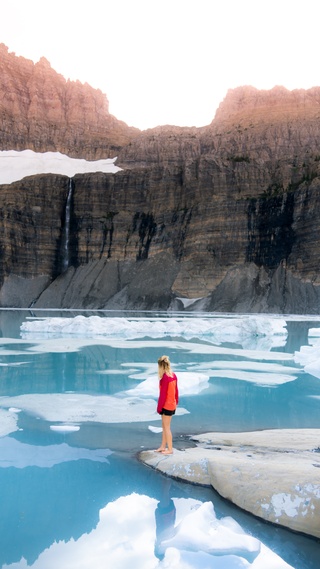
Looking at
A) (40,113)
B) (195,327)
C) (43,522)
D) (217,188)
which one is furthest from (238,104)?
(43,522)

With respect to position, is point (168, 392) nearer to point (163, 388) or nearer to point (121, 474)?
point (163, 388)

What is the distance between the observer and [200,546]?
482cm

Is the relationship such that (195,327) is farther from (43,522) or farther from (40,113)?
(40,113)

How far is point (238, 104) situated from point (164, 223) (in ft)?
244

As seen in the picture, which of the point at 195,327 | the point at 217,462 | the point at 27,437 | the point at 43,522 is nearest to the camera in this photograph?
the point at 43,522

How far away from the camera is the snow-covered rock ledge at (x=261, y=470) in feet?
17.9

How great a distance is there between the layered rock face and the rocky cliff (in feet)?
137

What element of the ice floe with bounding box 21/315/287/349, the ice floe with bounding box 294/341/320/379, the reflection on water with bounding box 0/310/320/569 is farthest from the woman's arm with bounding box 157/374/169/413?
the ice floe with bounding box 21/315/287/349

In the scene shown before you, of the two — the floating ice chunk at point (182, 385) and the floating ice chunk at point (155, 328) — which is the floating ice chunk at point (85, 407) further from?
the floating ice chunk at point (155, 328)

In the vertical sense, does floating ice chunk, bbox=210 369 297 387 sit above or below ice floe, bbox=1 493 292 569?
below

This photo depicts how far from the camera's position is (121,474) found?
6758mm

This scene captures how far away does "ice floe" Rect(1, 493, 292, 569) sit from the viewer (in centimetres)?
458

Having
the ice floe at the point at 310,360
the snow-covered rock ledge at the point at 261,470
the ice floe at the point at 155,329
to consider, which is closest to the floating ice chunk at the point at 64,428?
the snow-covered rock ledge at the point at 261,470

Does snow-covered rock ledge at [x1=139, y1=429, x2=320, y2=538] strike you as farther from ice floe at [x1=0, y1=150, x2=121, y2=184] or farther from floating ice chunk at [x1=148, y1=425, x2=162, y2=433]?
ice floe at [x1=0, y1=150, x2=121, y2=184]
